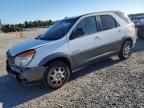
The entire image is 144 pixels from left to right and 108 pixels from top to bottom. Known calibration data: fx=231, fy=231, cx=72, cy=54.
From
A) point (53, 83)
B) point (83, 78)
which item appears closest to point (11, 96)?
point (53, 83)

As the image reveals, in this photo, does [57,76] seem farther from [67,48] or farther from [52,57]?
[67,48]

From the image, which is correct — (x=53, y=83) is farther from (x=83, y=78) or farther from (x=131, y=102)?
(x=131, y=102)

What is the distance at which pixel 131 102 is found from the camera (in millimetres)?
4676

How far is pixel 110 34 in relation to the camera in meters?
7.32

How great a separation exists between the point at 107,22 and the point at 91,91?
280cm

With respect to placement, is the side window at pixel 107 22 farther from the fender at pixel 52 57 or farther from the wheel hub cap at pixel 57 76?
the wheel hub cap at pixel 57 76

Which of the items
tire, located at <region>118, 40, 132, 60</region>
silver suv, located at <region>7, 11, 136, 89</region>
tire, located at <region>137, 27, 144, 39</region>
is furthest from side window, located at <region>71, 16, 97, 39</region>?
tire, located at <region>137, 27, 144, 39</region>

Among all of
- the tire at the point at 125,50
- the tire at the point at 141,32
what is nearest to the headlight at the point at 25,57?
the tire at the point at 125,50

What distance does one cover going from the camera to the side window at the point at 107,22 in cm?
728

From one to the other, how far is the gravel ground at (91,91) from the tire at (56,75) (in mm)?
159

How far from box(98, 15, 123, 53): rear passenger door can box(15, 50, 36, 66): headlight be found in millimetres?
2381

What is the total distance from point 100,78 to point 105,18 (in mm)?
2090

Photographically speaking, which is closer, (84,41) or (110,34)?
(84,41)

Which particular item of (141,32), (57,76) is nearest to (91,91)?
(57,76)
